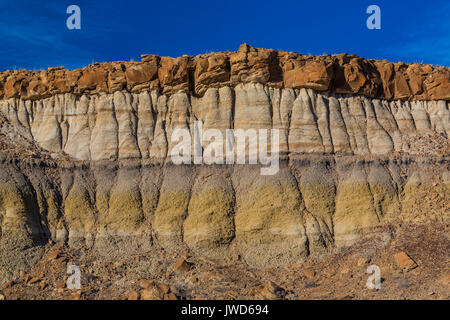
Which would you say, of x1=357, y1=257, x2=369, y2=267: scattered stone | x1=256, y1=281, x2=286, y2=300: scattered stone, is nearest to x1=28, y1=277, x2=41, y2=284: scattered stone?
x1=256, y1=281, x2=286, y2=300: scattered stone

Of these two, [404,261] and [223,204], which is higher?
[223,204]

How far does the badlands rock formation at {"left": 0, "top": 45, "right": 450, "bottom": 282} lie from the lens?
82.9ft

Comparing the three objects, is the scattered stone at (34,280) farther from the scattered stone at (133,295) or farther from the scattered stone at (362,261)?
the scattered stone at (362,261)

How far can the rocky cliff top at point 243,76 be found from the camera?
1120 inches

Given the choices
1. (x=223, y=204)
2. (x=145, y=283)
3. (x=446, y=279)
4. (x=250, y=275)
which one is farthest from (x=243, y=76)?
(x=446, y=279)

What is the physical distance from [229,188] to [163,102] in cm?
715

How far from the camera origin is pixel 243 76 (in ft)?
93.6

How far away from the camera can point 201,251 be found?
24.8m

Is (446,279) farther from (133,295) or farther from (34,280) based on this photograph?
(34,280)

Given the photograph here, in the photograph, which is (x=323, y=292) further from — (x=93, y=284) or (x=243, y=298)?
(x=93, y=284)

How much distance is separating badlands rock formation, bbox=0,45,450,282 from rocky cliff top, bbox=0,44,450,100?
69 millimetres

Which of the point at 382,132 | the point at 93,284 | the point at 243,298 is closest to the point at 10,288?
the point at 93,284

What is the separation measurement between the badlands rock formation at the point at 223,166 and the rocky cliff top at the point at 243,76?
7 cm

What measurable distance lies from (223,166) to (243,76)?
552 cm
